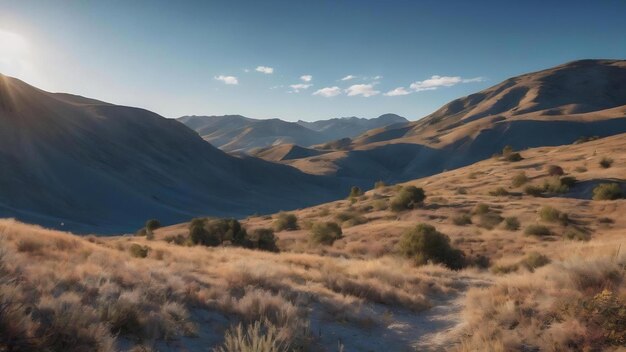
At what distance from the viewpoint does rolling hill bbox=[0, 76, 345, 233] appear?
227 feet

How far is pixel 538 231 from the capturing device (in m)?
25.6

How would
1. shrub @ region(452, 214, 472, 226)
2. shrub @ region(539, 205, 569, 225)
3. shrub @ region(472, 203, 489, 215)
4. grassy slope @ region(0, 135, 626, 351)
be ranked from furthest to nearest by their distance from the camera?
shrub @ region(472, 203, 489, 215), shrub @ region(452, 214, 472, 226), shrub @ region(539, 205, 569, 225), grassy slope @ region(0, 135, 626, 351)

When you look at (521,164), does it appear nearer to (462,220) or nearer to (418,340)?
(462,220)

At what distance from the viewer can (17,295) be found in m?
6.19

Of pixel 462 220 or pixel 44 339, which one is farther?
pixel 462 220

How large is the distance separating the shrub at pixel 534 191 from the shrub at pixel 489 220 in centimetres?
896

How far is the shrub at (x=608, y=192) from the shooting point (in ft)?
103

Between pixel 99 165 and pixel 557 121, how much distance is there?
130 m

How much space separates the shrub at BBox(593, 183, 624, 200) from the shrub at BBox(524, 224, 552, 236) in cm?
900

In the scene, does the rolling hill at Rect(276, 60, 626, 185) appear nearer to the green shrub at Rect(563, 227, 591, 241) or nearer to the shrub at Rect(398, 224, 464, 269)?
the green shrub at Rect(563, 227, 591, 241)

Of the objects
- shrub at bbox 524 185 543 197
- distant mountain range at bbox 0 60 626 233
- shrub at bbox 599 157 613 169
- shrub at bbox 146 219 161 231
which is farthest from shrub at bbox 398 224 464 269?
shrub at bbox 146 219 161 231

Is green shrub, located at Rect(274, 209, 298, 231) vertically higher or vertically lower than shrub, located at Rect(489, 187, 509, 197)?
lower

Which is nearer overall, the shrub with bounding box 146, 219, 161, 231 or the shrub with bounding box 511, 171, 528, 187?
the shrub with bounding box 511, 171, 528, 187

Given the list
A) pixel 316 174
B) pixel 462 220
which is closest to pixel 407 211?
pixel 462 220
